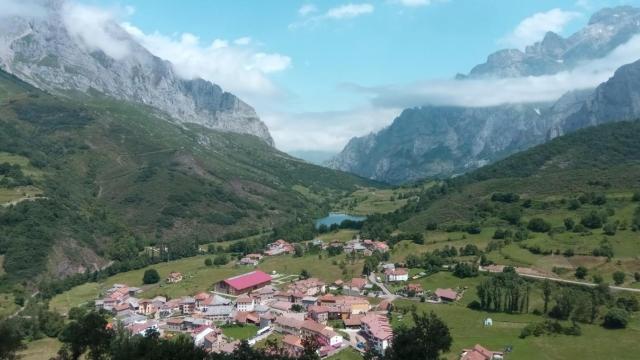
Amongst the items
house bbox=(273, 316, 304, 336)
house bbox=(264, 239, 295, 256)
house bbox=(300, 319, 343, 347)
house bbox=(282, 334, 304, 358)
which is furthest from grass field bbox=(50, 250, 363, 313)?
house bbox=(282, 334, 304, 358)

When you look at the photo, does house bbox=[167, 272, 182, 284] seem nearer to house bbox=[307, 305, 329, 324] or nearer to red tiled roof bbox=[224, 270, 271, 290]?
red tiled roof bbox=[224, 270, 271, 290]

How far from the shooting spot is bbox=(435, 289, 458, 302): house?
97.9m

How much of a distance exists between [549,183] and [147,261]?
10811cm

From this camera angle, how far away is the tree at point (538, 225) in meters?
127

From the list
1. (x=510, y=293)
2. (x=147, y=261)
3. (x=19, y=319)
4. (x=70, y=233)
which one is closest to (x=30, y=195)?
(x=70, y=233)

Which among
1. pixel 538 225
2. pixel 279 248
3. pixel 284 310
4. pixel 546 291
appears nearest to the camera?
pixel 546 291

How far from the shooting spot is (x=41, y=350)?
81.9m

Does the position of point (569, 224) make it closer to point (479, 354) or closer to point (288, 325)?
point (479, 354)

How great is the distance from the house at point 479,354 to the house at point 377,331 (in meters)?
9.73

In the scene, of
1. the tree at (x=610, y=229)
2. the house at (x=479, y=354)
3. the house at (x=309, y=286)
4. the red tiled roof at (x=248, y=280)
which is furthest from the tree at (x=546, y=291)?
the red tiled roof at (x=248, y=280)

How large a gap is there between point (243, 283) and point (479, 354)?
190ft

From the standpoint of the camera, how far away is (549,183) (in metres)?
160

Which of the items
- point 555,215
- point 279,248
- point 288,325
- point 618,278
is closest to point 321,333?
point 288,325

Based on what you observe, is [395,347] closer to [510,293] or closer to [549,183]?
[510,293]
